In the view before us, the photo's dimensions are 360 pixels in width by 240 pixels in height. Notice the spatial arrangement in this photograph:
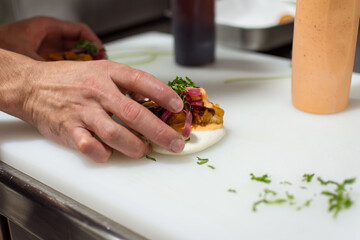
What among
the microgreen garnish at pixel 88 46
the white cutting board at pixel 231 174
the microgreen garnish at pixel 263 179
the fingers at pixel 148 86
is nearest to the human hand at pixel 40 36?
the microgreen garnish at pixel 88 46

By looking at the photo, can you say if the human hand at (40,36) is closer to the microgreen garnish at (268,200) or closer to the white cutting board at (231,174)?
the white cutting board at (231,174)

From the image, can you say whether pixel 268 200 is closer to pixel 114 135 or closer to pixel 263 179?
pixel 263 179

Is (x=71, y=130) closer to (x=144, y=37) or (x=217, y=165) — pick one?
(x=217, y=165)

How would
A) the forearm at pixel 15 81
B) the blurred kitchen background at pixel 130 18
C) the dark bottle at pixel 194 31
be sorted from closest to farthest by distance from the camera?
the forearm at pixel 15 81, the dark bottle at pixel 194 31, the blurred kitchen background at pixel 130 18

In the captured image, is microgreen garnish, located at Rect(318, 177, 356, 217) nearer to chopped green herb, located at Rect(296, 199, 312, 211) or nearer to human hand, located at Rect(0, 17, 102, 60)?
chopped green herb, located at Rect(296, 199, 312, 211)

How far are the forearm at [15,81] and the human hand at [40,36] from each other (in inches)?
11.9

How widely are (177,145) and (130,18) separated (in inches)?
54.7

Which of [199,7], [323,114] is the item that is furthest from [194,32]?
[323,114]

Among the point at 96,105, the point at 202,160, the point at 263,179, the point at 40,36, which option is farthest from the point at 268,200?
the point at 40,36

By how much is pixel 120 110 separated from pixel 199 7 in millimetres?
736

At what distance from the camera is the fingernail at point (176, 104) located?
847mm

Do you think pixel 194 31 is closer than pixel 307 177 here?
No

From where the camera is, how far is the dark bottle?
4.71 ft

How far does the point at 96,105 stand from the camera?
A: 2.78 ft
